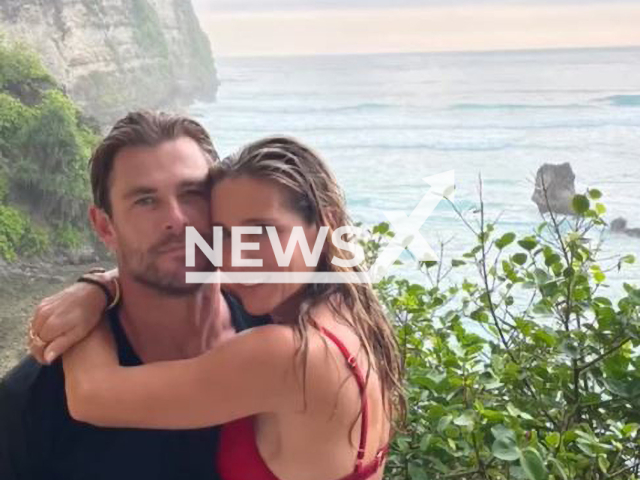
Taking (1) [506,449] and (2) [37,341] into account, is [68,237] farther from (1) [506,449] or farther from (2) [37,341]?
(1) [506,449]

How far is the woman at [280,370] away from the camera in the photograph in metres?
0.97

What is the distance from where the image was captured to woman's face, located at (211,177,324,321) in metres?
1.04

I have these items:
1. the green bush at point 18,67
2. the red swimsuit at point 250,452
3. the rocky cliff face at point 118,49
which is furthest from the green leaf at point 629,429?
the green bush at point 18,67

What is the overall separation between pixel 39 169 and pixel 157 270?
832 millimetres

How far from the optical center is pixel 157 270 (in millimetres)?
1167

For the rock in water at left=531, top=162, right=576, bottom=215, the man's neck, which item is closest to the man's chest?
the man's neck

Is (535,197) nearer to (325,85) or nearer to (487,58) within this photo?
(487,58)

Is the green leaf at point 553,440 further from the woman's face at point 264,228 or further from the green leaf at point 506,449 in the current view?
the woman's face at point 264,228

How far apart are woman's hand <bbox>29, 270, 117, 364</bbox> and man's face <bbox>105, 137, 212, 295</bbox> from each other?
0.08m

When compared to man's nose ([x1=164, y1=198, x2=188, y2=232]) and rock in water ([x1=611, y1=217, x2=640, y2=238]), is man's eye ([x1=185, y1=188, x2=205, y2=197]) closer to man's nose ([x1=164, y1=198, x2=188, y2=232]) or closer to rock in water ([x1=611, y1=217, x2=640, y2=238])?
man's nose ([x1=164, y1=198, x2=188, y2=232])

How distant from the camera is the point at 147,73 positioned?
2107 mm

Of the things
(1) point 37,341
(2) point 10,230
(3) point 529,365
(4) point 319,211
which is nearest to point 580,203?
(3) point 529,365

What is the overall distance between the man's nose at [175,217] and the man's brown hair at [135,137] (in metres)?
0.08

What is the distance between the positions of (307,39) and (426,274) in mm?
711
